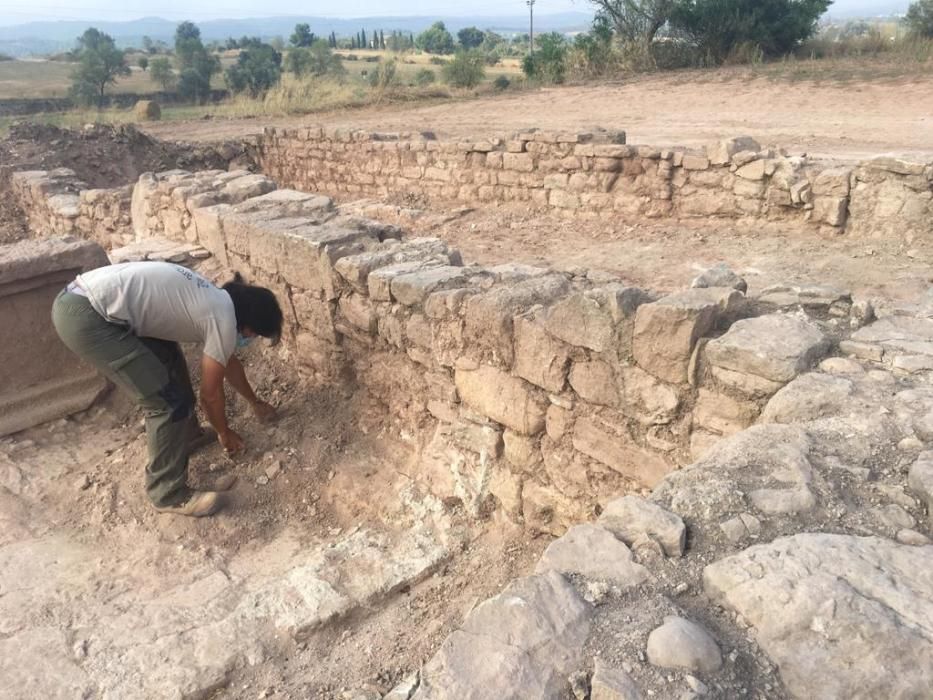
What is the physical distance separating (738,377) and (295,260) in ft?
9.40

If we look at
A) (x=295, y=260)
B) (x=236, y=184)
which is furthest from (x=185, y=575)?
(x=236, y=184)

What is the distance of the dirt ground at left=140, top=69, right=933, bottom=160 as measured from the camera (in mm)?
10703

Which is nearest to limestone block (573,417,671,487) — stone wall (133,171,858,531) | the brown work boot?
stone wall (133,171,858,531)

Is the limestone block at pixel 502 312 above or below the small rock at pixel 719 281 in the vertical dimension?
below

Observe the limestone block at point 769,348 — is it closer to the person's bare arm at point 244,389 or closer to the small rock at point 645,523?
the small rock at point 645,523

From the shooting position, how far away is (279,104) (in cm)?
1953

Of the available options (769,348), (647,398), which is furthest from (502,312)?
(769,348)

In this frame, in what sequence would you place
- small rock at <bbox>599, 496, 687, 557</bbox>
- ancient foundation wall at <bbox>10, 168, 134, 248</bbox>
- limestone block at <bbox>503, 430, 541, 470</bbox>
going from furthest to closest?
1. ancient foundation wall at <bbox>10, 168, 134, 248</bbox>
2. limestone block at <bbox>503, 430, 541, 470</bbox>
3. small rock at <bbox>599, 496, 687, 557</bbox>

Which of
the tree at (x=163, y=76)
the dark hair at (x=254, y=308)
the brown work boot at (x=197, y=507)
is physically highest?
the tree at (x=163, y=76)

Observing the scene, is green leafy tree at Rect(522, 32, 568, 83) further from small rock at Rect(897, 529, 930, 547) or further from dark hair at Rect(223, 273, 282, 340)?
small rock at Rect(897, 529, 930, 547)

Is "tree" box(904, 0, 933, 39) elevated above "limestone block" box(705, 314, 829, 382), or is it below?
above

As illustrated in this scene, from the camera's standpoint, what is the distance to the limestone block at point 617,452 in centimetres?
314

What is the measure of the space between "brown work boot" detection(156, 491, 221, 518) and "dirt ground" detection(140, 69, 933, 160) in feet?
20.9

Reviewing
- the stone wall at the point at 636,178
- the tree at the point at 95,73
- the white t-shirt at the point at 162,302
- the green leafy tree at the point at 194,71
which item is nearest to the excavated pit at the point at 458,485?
the white t-shirt at the point at 162,302
